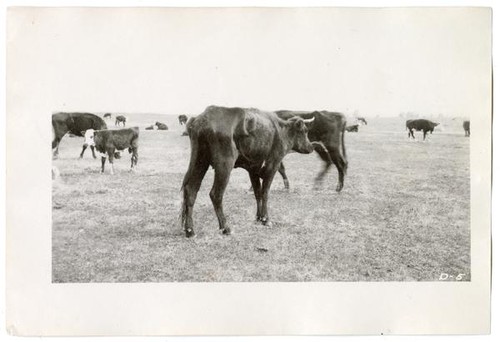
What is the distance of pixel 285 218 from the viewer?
20.7 ft

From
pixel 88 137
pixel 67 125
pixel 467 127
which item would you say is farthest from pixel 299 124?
pixel 67 125

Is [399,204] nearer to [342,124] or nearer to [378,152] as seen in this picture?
[378,152]

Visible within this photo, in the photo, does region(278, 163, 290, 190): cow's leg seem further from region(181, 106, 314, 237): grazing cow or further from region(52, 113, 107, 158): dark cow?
region(52, 113, 107, 158): dark cow

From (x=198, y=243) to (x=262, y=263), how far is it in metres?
0.71

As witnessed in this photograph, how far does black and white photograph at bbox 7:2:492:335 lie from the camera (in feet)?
20.1

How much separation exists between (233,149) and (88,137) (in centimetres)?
157

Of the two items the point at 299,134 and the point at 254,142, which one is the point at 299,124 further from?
the point at 254,142

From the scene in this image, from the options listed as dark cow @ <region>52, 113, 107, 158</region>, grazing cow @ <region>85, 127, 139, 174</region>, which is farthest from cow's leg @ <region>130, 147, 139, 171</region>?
dark cow @ <region>52, 113, 107, 158</region>

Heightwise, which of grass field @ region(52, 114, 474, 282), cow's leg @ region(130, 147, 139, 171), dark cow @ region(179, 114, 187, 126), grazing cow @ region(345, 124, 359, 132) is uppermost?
dark cow @ region(179, 114, 187, 126)

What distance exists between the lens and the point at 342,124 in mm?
6383

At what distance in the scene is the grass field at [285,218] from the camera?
611cm

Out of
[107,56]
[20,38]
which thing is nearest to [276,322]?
[107,56]

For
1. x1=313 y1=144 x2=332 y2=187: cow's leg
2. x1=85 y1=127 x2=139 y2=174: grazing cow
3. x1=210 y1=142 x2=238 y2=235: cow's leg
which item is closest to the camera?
x1=210 y1=142 x2=238 y2=235: cow's leg

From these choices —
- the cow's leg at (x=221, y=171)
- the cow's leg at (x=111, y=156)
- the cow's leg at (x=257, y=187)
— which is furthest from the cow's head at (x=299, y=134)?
the cow's leg at (x=111, y=156)
